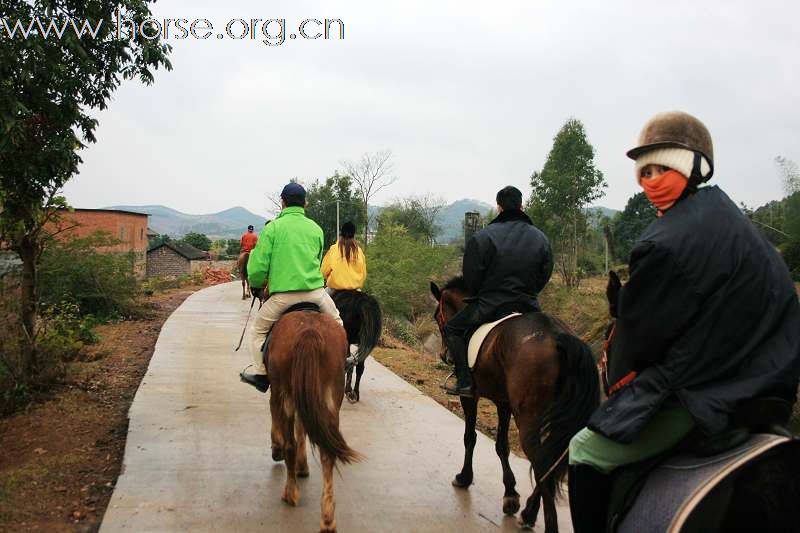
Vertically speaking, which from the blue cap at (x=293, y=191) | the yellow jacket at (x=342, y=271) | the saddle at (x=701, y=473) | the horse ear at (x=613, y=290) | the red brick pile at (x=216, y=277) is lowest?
the red brick pile at (x=216, y=277)

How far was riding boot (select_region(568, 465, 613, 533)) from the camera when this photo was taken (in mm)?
2443

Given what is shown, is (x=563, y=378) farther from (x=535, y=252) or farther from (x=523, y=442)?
(x=535, y=252)

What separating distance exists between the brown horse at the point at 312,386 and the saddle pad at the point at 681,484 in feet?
8.01

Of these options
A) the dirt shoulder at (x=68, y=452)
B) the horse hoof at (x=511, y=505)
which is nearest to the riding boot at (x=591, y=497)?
the horse hoof at (x=511, y=505)

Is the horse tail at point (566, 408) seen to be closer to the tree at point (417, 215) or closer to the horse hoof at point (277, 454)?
the horse hoof at point (277, 454)

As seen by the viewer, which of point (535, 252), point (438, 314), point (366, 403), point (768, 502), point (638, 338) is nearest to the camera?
point (768, 502)

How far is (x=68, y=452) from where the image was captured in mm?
5801

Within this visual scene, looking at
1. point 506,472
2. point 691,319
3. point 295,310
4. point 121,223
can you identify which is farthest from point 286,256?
point 121,223

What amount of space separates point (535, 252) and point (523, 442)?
1.59 m

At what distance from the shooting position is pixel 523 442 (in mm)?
4285

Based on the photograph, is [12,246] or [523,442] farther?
[12,246]

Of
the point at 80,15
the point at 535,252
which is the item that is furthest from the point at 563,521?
the point at 80,15

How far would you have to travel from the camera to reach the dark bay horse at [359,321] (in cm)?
782

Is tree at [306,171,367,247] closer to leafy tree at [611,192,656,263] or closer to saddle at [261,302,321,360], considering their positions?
leafy tree at [611,192,656,263]
